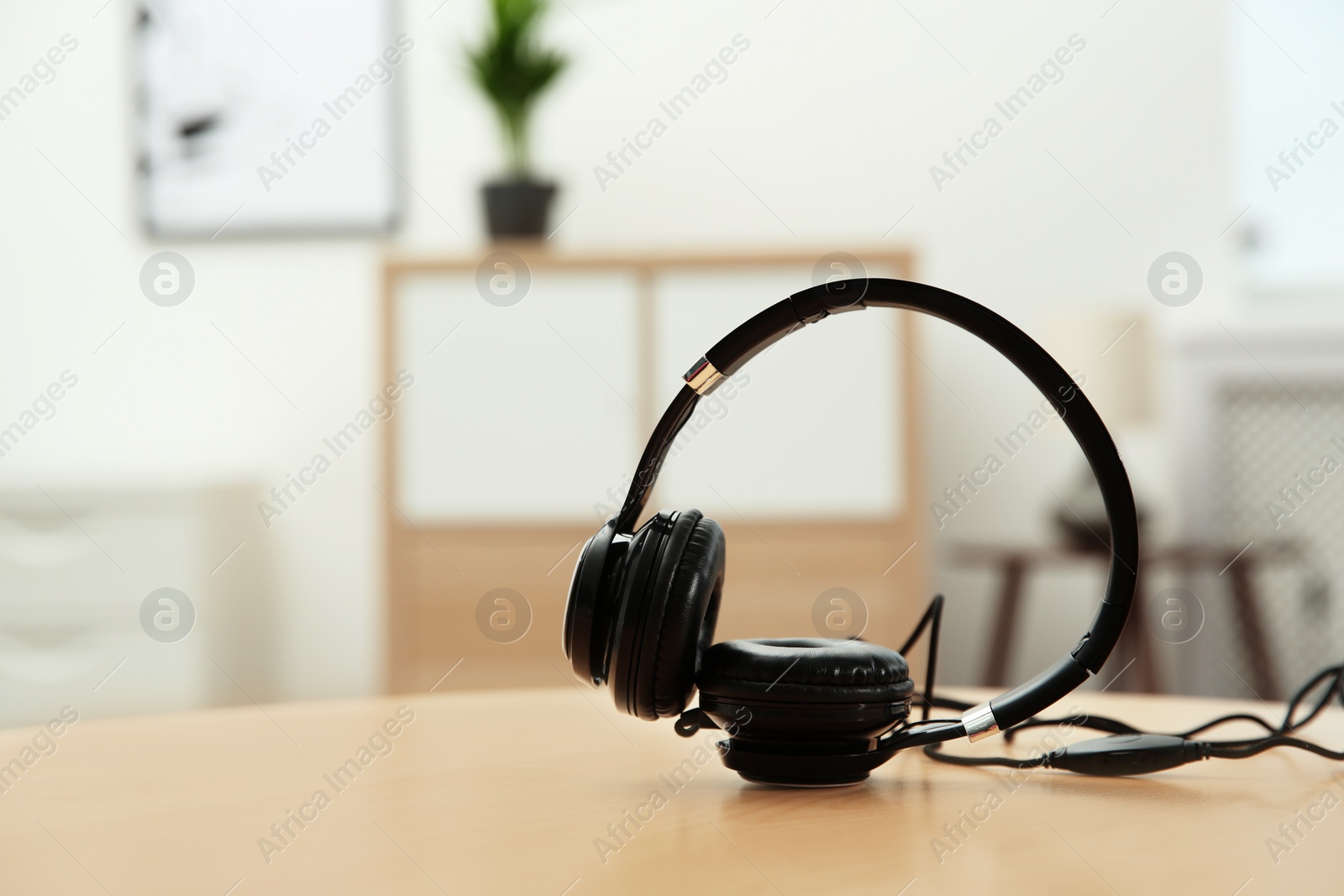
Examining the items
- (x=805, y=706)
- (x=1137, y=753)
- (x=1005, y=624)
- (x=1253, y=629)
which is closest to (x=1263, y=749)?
(x=1137, y=753)

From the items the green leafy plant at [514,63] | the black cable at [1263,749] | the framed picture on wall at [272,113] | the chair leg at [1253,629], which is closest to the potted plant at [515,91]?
the green leafy plant at [514,63]

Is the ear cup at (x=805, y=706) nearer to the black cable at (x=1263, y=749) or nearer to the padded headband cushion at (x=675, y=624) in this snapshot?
the padded headband cushion at (x=675, y=624)

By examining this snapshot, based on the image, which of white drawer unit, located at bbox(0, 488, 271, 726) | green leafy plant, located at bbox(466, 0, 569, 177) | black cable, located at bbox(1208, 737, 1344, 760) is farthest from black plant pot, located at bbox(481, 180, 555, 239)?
black cable, located at bbox(1208, 737, 1344, 760)

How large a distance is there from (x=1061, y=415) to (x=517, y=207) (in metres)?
1.92

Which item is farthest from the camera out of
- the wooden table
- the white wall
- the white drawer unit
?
the white wall

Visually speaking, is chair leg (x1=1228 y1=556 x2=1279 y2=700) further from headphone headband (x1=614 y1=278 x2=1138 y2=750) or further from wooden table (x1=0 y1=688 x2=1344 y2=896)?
headphone headband (x1=614 y1=278 x2=1138 y2=750)

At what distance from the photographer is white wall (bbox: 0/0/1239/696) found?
269cm

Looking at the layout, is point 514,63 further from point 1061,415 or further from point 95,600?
point 1061,415

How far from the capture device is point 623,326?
7.83 feet

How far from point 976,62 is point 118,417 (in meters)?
2.39

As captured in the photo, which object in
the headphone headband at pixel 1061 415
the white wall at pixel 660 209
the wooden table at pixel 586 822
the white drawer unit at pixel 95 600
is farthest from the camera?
the white wall at pixel 660 209

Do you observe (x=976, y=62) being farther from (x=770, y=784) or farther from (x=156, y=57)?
(x=770, y=784)

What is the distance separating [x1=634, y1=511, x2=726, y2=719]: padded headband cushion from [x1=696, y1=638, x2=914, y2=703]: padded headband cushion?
0.02 meters

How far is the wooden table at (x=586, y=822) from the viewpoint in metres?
0.51
